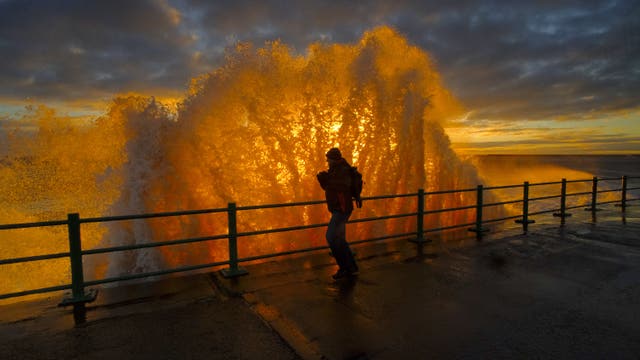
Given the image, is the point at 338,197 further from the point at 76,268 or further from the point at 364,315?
the point at 76,268

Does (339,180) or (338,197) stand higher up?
(339,180)

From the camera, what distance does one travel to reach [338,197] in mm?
4871

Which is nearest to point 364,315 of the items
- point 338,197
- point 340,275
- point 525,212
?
point 340,275

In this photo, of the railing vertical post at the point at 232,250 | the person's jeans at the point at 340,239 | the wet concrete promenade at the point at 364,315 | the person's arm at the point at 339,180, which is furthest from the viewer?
the railing vertical post at the point at 232,250

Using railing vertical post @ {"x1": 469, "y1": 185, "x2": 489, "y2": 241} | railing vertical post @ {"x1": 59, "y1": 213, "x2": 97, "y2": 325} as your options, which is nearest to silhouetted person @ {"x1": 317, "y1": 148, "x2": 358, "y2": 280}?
railing vertical post @ {"x1": 59, "y1": 213, "x2": 97, "y2": 325}

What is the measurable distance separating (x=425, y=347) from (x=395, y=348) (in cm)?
→ 26

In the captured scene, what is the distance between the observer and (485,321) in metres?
3.69

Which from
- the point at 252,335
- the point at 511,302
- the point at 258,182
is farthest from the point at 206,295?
the point at 258,182

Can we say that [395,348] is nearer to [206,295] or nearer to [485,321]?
[485,321]

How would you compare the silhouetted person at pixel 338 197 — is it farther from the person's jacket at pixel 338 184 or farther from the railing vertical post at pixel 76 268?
the railing vertical post at pixel 76 268

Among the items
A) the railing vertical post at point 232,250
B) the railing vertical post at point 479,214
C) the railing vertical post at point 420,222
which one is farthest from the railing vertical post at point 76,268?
the railing vertical post at point 479,214

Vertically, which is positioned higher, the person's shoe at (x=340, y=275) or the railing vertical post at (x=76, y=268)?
the railing vertical post at (x=76, y=268)

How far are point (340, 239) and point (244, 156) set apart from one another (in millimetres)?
5085

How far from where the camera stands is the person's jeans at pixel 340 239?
4977mm
